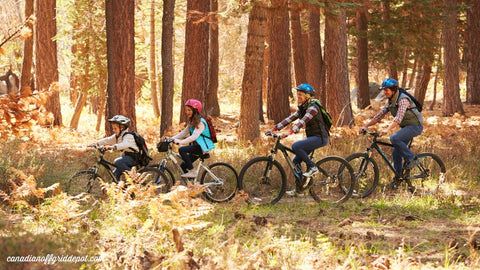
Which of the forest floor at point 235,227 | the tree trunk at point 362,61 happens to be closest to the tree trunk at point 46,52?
the forest floor at point 235,227

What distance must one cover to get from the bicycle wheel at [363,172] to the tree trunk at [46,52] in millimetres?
12385

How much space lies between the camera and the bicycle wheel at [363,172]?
925 cm

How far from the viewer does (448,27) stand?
811 inches

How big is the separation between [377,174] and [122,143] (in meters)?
4.57

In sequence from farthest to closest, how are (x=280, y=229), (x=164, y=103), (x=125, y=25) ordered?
(x=164, y=103)
(x=125, y=25)
(x=280, y=229)

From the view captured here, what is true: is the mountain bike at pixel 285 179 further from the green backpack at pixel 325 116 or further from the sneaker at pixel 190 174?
the sneaker at pixel 190 174

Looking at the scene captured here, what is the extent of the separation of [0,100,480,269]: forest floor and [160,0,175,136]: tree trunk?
12.1 feet

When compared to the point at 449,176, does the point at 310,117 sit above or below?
above

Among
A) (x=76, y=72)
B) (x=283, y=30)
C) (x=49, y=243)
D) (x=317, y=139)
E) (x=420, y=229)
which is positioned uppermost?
(x=283, y=30)

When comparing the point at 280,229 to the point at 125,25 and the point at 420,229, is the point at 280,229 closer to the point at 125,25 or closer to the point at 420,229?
the point at 420,229

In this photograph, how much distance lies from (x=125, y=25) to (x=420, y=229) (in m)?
8.91

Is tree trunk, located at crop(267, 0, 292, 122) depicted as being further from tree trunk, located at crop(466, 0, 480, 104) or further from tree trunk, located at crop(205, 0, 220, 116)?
tree trunk, located at crop(466, 0, 480, 104)

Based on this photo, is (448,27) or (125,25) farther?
(448,27)

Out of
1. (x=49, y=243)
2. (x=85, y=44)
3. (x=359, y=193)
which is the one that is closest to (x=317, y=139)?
(x=359, y=193)
